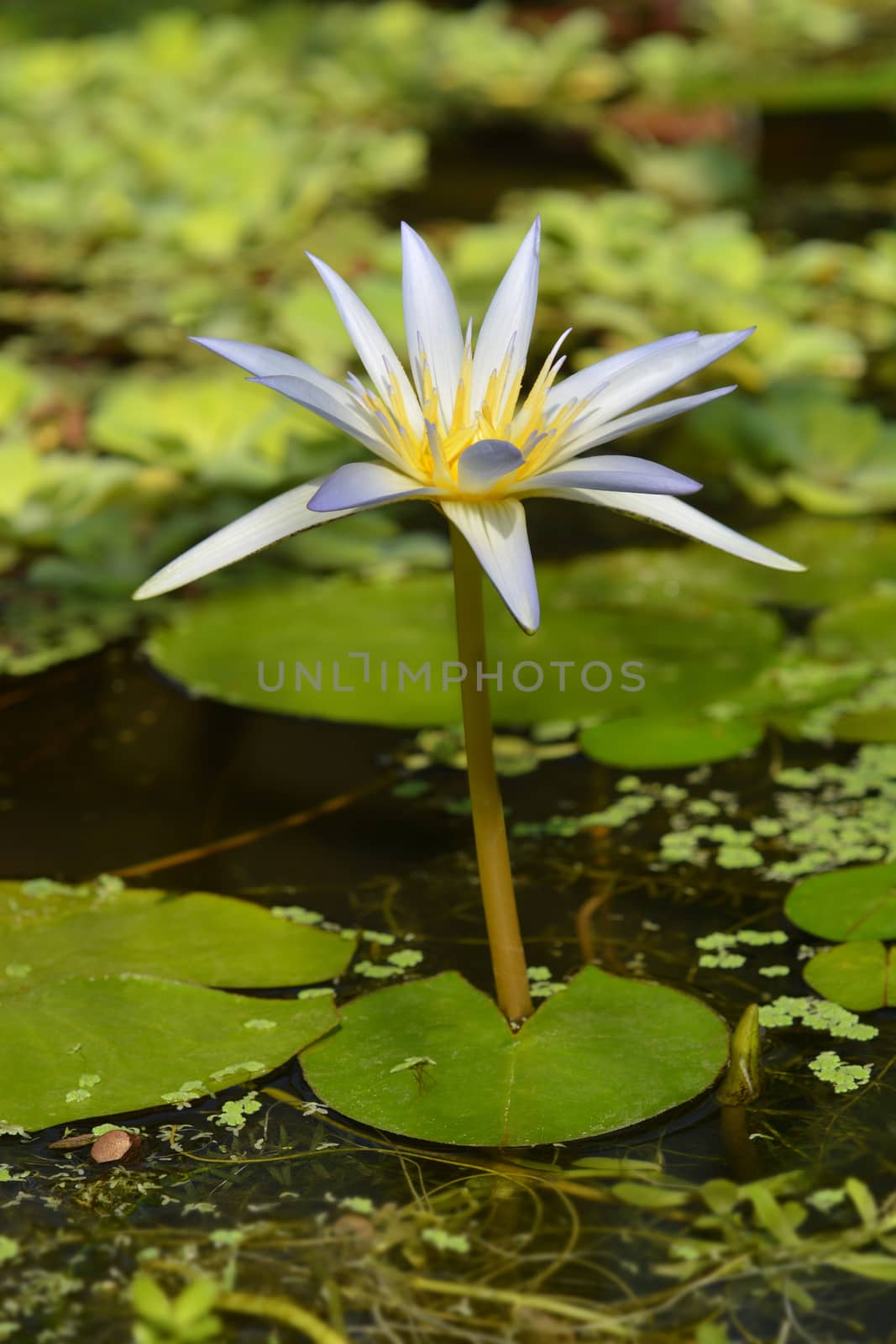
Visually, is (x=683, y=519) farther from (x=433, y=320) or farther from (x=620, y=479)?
(x=433, y=320)

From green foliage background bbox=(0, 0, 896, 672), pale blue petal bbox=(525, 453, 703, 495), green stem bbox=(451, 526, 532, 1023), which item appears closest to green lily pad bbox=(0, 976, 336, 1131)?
green stem bbox=(451, 526, 532, 1023)

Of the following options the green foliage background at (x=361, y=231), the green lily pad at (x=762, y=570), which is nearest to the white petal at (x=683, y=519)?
the green lily pad at (x=762, y=570)

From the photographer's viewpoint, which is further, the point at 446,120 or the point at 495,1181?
the point at 446,120

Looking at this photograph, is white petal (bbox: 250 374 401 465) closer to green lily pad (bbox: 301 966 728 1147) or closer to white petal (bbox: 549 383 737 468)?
white petal (bbox: 549 383 737 468)

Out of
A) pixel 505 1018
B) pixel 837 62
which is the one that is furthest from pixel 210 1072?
pixel 837 62

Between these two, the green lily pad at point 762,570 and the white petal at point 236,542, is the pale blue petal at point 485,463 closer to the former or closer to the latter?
the white petal at point 236,542

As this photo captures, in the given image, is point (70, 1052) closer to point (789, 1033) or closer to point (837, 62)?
point (789, 1033)
